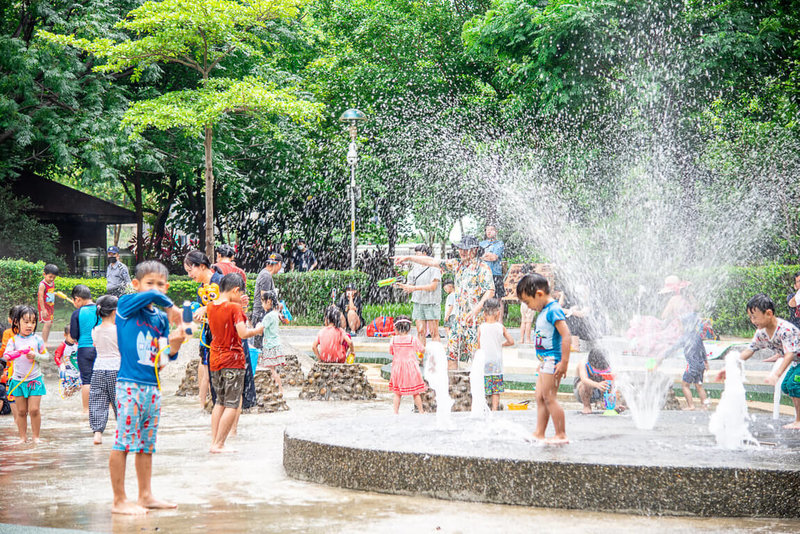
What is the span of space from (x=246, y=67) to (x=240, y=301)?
22.5m

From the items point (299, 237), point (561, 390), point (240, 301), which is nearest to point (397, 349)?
point (240, 301)

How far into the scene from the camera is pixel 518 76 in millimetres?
21781

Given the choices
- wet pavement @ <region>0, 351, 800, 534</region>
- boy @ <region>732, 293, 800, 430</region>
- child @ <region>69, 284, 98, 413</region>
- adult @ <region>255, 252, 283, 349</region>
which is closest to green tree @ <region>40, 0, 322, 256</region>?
adult @ <region>255, 252, 283, 349</region>

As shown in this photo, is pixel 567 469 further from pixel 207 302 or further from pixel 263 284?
pixel 263 284

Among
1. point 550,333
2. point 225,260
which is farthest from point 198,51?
point 550,333

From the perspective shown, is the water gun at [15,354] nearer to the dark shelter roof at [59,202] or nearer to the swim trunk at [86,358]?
the swim trunk at [86,358]

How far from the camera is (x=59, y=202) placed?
33469mm

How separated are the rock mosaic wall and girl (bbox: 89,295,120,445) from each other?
148 inches

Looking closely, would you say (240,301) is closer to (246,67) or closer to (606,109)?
(606,109)

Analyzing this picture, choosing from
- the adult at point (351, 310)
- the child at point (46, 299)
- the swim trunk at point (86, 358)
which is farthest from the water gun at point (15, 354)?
the adult at point (351, 310)

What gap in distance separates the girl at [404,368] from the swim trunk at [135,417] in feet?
14.7

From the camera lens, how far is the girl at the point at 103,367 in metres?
8.25

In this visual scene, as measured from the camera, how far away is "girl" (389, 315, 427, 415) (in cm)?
975

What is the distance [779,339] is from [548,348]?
2372mm
